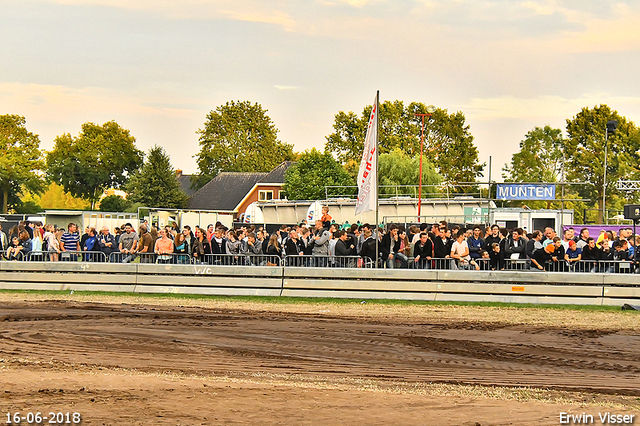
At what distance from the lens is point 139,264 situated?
2086cm

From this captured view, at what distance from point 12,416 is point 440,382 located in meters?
4.90

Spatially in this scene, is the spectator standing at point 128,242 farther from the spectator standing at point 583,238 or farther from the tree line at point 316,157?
the tree line at point 316,157

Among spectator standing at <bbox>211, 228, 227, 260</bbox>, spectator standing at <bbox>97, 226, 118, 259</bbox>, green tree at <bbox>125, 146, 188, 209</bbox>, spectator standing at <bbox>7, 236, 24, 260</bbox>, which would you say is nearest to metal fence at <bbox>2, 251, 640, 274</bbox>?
spectator standing at <bbox>7, 236, 24, 260</bbox>

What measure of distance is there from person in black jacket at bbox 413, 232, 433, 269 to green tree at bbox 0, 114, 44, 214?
7827cm

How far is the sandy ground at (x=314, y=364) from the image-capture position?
25.8 feet

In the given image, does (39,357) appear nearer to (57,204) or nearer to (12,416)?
(12,416)

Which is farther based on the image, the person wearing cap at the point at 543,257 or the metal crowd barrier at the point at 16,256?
the metal crowd barrier at the point at 16,256

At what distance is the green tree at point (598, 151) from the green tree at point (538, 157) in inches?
141

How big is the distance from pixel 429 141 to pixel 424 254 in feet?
246

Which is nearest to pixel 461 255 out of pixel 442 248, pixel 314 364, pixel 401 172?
pixel 442 248

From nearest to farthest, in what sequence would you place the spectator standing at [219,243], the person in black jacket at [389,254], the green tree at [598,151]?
the person in black jacket at [389,254] < the spectator standing at [219,243] < the green tree at [598,151]

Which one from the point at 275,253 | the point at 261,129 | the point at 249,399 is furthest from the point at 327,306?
the point at 261,129

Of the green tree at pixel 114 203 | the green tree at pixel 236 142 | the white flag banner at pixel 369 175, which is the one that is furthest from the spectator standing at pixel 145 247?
the green tree at pixel 236 142

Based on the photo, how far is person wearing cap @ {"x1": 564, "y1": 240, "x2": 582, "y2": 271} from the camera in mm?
19531
